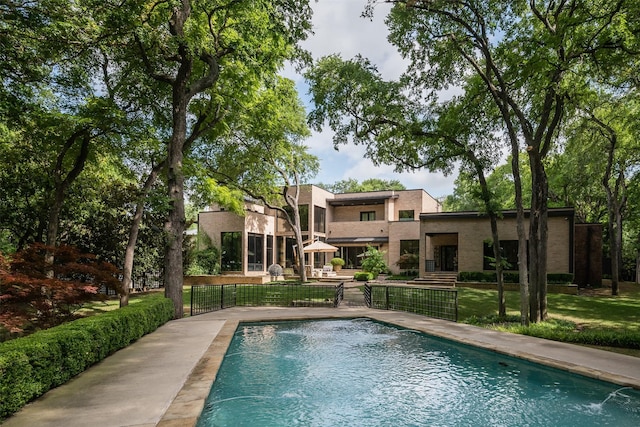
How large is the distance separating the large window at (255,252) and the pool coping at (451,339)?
47.4 feet

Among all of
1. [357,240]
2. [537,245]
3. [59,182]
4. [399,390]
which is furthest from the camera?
[357,240]

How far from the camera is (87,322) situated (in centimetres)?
665

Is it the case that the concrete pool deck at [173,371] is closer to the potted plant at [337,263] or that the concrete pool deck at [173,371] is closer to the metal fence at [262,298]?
the metal fence at [262,298]

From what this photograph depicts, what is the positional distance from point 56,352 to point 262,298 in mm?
11348

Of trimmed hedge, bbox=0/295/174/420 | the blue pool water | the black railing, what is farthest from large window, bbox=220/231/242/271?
trimmed hedge, bbox=0/295/174/420

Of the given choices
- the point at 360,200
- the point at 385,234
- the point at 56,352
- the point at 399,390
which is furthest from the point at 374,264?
the point at 56,352

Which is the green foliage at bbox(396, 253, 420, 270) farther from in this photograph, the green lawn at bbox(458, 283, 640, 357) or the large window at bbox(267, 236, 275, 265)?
the large window at bbox(267, 236, 275, 265)

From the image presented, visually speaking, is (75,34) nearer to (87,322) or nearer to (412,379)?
(87,322)

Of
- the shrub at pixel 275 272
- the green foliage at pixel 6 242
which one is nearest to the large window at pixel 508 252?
the shrub at pixel 275 272

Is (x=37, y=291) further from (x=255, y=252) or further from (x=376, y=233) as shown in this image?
(x=376, y=233)

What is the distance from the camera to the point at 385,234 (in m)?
29.5

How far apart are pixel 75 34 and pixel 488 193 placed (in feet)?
41.1

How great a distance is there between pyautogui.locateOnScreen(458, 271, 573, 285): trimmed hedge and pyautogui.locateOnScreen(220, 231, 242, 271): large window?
14793 millimetres

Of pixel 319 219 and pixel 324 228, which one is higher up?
pixel 319 219
